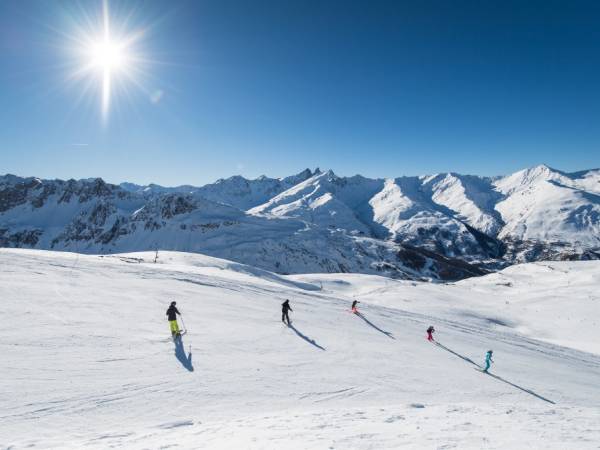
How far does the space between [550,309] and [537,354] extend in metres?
26.3

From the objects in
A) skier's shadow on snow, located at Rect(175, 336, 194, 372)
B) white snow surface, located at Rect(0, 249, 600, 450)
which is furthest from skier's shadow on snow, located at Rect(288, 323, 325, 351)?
skier's shadow on snow, located at Rect(175, 336, 194, 372)

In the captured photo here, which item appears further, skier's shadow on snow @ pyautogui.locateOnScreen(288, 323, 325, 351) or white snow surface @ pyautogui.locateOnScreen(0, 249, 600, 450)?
skier's shadow on snow @ pyautogui.locateOnScreen(288, 323, 325, 351)

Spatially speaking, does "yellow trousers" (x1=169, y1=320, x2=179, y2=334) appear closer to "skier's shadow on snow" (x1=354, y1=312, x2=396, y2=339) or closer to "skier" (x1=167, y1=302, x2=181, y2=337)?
"skier" (x1=167, y1=302, x2=181, y2=337)

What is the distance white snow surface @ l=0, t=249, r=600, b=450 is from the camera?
9.58m

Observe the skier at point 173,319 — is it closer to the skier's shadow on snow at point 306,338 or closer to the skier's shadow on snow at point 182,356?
the skier's shadow on snow at point 182,356

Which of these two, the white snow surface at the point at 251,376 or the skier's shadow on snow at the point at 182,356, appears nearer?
the white snow surface at the point at 251,376

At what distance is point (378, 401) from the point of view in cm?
1276

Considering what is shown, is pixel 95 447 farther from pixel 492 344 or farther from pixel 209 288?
pixel 492 344

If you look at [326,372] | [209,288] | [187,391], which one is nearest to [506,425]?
[326,372]

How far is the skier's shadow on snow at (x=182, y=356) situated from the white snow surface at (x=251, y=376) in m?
0.10

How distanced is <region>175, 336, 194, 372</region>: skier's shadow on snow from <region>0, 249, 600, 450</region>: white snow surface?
10cm

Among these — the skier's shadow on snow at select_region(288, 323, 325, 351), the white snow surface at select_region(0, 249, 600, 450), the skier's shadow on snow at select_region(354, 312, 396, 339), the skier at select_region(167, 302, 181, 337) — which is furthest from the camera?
the skier's shadow on snow at select_region(354, 312, 396, 339)

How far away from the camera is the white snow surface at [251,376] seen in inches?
377

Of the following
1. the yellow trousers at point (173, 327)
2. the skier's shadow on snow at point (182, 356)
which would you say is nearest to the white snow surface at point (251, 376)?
the skier's shadow on snow at point (182, 356)
